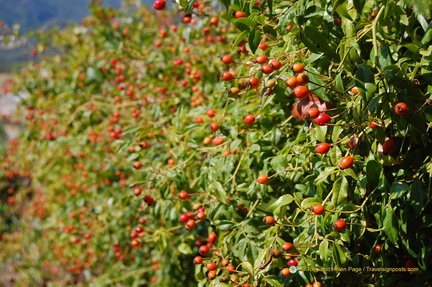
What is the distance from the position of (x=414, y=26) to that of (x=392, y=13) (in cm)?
25

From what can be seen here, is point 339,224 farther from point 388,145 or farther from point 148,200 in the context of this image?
point 148,200

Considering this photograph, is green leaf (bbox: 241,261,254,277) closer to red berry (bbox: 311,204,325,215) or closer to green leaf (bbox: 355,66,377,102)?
red berry (bbox: 311,204,325,215)

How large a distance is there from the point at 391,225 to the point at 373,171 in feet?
0.55

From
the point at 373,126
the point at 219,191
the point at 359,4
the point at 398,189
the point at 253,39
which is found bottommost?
the point at 219,191

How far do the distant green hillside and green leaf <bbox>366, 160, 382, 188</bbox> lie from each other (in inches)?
143

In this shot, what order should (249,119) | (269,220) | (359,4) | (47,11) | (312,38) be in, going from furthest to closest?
(47,11), (249,119), (269,220), (312,38), (359,4)

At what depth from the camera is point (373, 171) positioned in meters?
1.18

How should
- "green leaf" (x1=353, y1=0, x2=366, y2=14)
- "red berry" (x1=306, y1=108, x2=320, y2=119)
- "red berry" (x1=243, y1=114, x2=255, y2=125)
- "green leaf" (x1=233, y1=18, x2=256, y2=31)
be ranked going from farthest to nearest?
"red berry" (x1=243, y1=114, x2=255, y2=125), "green leaf" (x1=233, y1=18, x2=256, y2=31), "red berry" (x1=306, y1=108, x2=320, y2=119), "green leaf" (x1=353, y1=0, x2=366, y2=14)

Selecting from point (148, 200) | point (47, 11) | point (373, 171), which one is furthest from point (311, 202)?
point (47, 11)

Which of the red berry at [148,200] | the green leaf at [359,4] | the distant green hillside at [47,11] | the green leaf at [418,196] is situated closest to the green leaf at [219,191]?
the red berry at [148,200]

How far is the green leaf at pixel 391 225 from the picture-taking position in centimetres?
119

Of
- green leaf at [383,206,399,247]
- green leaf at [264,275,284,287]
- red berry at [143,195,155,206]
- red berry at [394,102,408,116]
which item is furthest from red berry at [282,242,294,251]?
red berry at [143,195,155,206]

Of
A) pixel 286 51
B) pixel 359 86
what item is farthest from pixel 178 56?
pixel 359 86

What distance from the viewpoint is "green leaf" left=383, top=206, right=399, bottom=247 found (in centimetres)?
119
